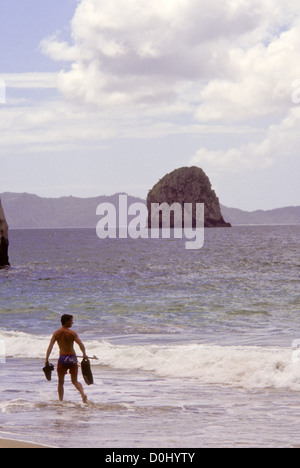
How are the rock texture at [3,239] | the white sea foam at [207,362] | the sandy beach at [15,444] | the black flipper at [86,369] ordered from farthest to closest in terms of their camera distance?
the rock texture at [3,239] → the white sea foam at [207,362] → the black flipper at [86,369] → the sandy beach at [15,444]

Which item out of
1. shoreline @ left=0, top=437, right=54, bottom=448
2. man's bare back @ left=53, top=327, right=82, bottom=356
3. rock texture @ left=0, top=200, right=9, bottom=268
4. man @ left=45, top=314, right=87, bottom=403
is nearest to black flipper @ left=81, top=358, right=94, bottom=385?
man @ left=45, top=314, right=87, bottom=403

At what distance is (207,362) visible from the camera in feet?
52.3

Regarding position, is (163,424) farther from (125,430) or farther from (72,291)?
(72,291)

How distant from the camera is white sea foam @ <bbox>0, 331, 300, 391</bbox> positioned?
1411cm

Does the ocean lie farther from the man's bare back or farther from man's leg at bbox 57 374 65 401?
the man's bare back

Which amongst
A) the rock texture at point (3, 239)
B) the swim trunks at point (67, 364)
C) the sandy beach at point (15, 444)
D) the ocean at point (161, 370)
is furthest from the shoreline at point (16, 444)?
the rock texture at point (3, 239)

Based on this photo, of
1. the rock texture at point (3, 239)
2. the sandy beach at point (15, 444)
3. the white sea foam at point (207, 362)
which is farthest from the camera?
the rock texture at point (3, 239)

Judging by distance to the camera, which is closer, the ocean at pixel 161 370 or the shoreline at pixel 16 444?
the shoreline at pixel 16 444

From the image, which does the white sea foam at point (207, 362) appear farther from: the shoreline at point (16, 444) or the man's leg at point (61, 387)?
the shoreline at point (16, 444)

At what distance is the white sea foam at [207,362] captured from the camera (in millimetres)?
14109

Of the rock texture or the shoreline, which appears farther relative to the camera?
the rock texture

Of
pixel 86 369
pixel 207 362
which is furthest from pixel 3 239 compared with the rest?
pixel 86 369

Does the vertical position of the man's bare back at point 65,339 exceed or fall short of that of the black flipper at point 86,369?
it exceeds it
